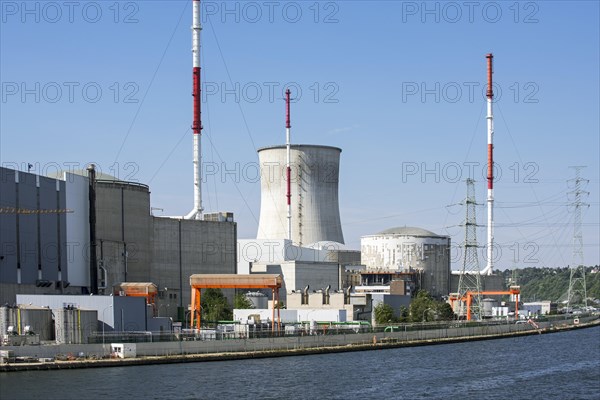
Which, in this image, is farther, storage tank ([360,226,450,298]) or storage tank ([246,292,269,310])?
storage tank ([360,226,450,298])

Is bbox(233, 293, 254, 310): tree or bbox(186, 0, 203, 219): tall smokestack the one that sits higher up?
bbox(186, 0, 203, 219): tall smokestack

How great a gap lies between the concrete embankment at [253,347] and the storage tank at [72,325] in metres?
0.64

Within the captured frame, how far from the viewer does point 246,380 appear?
116ft

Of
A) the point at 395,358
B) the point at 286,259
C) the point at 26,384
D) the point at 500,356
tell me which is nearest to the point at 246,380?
the point at 26,384

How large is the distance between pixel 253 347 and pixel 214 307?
1937cm

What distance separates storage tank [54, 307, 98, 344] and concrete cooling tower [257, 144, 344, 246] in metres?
43.6

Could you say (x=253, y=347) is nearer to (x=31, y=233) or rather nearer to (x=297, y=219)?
(x=31, y=233)

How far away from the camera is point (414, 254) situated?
99.8 metres

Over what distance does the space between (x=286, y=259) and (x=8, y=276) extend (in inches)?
1534

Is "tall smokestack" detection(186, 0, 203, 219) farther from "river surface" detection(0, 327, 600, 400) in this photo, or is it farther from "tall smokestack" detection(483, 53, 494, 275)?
"tall smokestack" detection(483, 53, 494, 275)

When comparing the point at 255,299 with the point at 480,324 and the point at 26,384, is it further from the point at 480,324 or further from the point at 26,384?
the point at 26,384

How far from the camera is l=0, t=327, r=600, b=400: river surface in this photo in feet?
104

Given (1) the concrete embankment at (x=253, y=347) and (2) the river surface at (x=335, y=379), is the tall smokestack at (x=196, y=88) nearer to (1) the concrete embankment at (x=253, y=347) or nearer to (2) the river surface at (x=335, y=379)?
(1) the concrete embankment at (x=253, y=347)

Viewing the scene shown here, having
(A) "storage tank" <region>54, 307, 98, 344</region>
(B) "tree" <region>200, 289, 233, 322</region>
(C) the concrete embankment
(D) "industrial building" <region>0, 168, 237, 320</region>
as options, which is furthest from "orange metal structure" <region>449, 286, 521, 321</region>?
(A) "storage tank" <region>54, 307, 98, 344</region>
